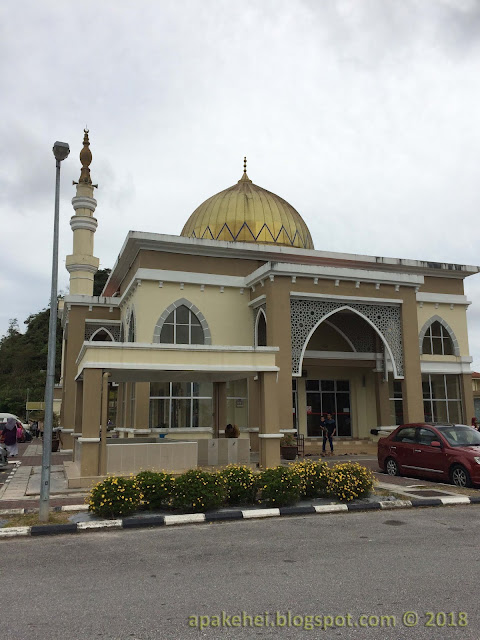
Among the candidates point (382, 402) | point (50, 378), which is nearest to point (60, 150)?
point (50, 378)

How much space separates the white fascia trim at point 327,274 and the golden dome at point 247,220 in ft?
13.0

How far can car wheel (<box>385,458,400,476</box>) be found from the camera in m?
13.1

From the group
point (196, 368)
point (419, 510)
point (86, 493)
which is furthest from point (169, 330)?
point (419, 510)

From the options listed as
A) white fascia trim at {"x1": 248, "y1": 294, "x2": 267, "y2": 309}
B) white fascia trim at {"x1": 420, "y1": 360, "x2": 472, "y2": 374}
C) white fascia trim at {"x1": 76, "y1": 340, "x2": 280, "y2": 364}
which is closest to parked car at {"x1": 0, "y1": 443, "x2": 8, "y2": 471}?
white fascia trim at {"x1": 76, "y1": 340, "x2": 280, "y2": 364}

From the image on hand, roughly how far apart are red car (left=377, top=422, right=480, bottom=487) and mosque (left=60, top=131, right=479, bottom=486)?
111 inches

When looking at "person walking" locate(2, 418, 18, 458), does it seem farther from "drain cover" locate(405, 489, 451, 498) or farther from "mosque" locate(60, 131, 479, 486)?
"drain cover" locate(405, 489, 451, 498)

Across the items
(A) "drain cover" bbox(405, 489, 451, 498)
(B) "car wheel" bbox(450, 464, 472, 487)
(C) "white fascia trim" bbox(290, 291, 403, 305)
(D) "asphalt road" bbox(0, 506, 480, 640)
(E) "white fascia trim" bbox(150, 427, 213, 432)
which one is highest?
(C) "white fascia trim" bbox(290, 291, 403, 305)

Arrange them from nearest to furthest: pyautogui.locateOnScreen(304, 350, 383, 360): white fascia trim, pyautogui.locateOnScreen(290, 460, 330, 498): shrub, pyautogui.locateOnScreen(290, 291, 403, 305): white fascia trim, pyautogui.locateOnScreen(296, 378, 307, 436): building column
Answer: pyautogui.locateOnScreen(290, 460, 330, 498): shrub
pyautogui.locateOnScreen(290, 291, 403, 305): white fascia trim
pyautogui.locateOnScreen(304, 350, 383, 360): white fascia trim
pyautogui.locateOnScreen(296, 378, 307, 436): building column

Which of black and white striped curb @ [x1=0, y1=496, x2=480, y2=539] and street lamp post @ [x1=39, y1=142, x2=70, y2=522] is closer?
black and white striped curb @ [x1=0, y1=496, x2=480, y2=539]

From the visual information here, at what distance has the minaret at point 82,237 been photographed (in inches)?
957

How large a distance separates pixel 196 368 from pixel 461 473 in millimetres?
5917

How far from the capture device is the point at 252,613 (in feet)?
14.3

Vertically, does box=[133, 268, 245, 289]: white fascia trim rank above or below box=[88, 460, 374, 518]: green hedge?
above

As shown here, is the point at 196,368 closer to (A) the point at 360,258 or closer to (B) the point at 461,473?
(B) the point at 461,473
